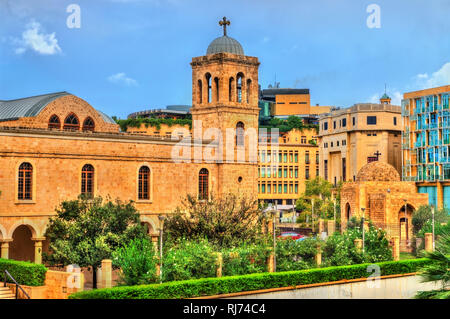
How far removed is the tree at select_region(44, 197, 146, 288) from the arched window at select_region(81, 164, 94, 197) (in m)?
3.66

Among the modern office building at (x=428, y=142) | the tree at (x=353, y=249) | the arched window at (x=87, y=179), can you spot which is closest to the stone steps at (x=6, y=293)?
the arched window at (x=87, y=179)

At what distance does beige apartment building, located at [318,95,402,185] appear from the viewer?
343 ft

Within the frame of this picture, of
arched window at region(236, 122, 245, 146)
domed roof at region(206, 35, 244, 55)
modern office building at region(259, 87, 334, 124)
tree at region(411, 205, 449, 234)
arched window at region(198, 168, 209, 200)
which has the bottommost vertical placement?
tree at region(411, 205, 449, 234)

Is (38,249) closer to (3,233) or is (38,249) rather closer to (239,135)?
(3,233)

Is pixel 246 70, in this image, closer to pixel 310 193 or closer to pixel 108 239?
pixel 108 239

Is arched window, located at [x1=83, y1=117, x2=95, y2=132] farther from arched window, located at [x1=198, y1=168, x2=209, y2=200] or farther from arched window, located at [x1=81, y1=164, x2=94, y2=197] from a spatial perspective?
arched window, located at [x1=198, y1=168, x2=209, y2=200]

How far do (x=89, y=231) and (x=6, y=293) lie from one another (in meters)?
7.57

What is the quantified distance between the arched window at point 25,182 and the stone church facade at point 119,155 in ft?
0.19

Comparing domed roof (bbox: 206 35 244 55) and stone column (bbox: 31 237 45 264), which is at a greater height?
domed roof (bbox: 206 35 244 55)

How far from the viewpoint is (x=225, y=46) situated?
5269 centimetres

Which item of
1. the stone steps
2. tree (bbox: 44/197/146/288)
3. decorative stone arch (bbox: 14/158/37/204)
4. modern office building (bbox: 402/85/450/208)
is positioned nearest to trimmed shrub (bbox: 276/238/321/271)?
tree (bbox: 44/197/146/288)
